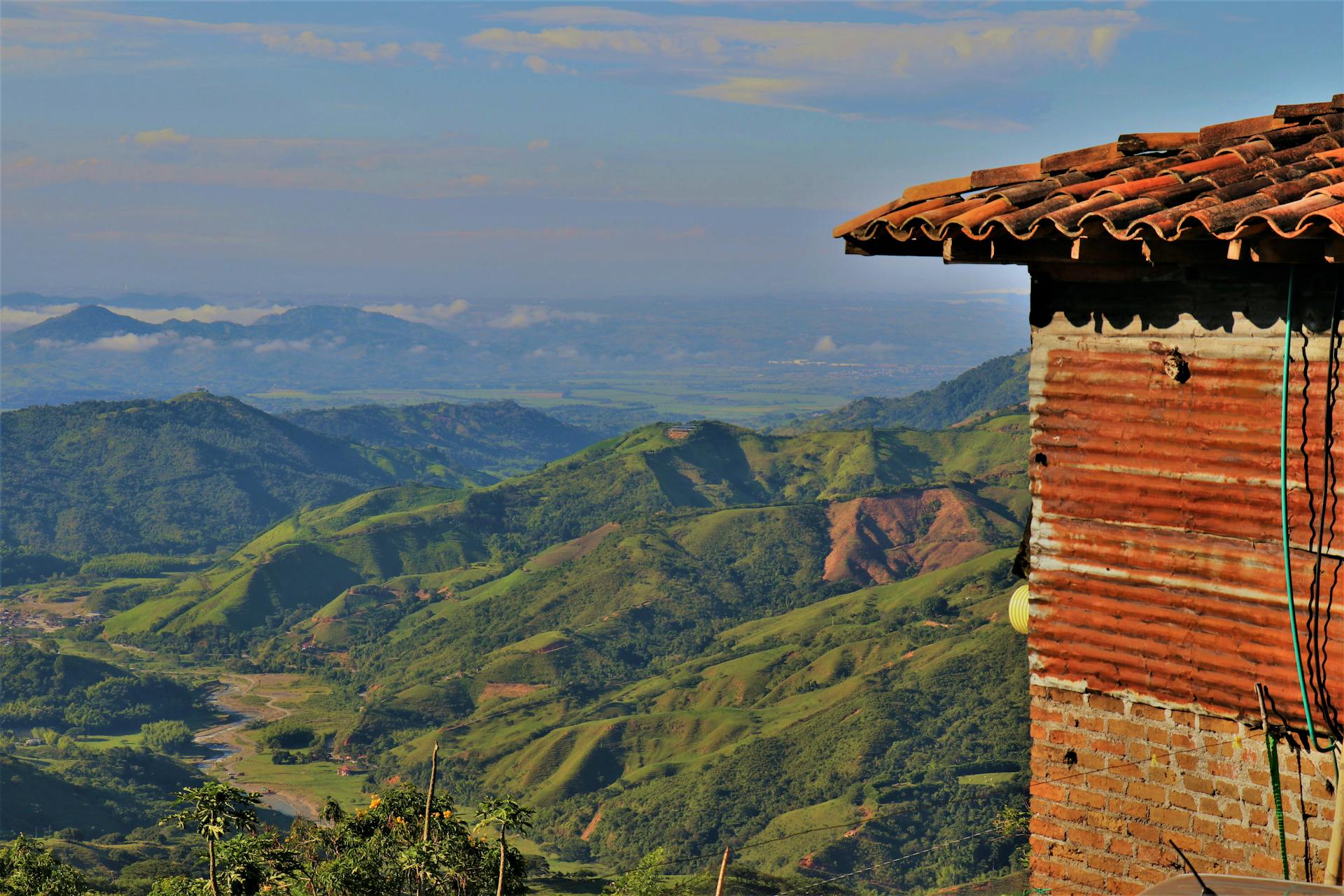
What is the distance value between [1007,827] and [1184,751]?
5381 centimetres

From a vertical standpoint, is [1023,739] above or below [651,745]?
above

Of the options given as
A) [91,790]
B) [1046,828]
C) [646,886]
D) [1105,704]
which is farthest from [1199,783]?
[91,790]

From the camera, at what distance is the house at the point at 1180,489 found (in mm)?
7398

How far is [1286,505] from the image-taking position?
746 centimetres

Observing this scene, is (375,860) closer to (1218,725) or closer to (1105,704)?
(1105,704)

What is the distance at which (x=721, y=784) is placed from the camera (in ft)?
347

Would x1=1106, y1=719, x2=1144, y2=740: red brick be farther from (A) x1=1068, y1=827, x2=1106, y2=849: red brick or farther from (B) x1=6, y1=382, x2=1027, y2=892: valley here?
(B) x1=6, y1=382, x2=1027, y2=892: valley

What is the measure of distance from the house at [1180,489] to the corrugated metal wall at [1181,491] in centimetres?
1

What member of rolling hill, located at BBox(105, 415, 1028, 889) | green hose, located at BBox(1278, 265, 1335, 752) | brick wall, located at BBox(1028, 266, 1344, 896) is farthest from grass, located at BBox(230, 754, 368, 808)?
green hose, located at BBox(1278, 265, 1335, 752)

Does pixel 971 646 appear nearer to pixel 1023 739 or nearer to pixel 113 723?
pixel 1023 739

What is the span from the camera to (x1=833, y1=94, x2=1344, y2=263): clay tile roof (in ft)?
22.8

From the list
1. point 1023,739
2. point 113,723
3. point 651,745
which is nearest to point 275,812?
point 651,745

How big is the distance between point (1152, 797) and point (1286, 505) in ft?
7.02

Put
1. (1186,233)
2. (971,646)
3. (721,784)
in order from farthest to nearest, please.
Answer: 1. (971,646)
2. (721,784)
3. (1186,233)
